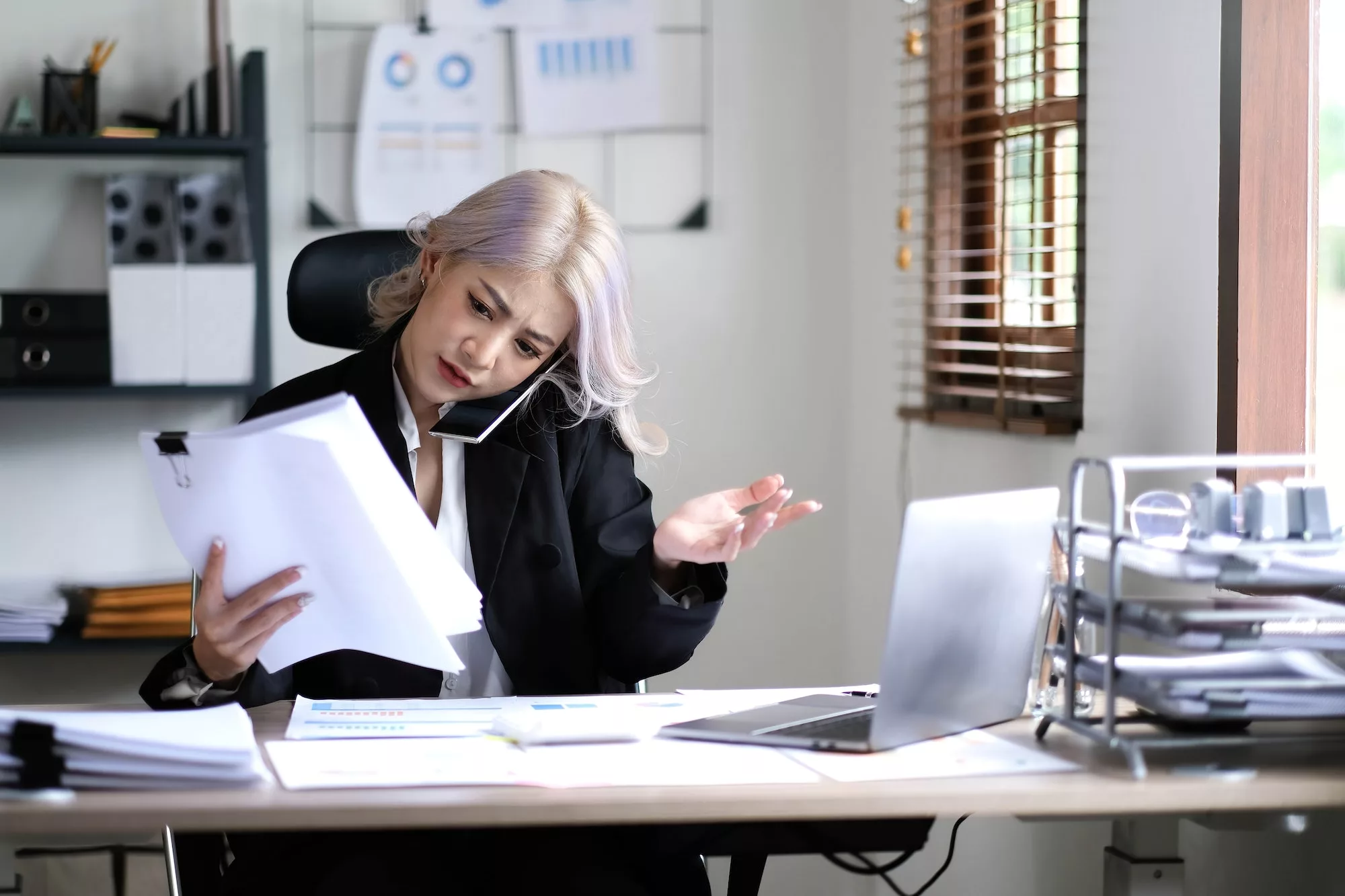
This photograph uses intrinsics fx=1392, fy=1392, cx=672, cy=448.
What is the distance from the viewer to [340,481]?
3.90 feet

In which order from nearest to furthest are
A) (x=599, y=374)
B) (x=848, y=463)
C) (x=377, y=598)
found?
(x=377, y=598), (x=599, y=374), (x=848, y=463)

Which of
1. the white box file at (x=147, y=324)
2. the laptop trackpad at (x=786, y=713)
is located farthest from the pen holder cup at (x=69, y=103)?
the laptop trackpad at (x=786, y=713)

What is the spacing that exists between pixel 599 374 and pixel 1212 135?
31.8 inches

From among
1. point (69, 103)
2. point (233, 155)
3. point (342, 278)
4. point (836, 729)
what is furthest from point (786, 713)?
point (69, 103)

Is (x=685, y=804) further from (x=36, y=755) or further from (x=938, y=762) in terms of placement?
(x=36, y=755)

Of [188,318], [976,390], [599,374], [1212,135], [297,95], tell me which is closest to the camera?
[1212,135]

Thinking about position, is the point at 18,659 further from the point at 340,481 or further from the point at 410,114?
the point at 340,481

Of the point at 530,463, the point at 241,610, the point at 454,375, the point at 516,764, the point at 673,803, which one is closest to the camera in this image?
the point at 673,803

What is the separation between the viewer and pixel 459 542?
5.76 ft

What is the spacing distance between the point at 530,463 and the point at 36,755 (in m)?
0.80

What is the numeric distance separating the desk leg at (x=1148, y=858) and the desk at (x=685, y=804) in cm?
3

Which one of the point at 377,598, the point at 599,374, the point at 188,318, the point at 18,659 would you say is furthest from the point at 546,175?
the point at 18,659

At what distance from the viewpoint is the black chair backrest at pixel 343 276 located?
183 centimetres

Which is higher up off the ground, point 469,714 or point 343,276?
point 343,276
